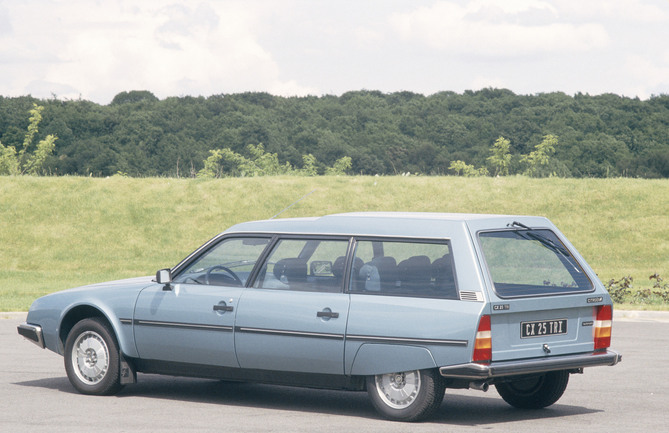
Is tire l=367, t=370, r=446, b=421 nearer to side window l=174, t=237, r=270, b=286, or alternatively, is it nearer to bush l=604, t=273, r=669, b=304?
side window l=174, t=237, r=270, b=286

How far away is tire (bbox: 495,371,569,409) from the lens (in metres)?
Result: 8.49

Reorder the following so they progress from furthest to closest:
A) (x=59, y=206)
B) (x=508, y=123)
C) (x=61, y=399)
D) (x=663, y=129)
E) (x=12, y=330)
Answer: (x=508, y=123) < (x=663, y=129) < (x=59, y=206) < (x=12, y=330) < (x=61, y=399)

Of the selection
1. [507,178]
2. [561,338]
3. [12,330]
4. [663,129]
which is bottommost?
[12,330]

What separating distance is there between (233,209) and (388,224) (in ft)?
89.0

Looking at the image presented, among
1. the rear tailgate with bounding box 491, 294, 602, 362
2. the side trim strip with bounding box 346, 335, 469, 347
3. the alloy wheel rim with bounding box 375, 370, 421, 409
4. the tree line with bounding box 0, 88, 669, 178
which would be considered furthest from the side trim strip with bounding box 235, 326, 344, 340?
the tree line with bounding box 0, 88, 669, 178

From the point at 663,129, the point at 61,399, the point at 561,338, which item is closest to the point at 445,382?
the point at 561,338

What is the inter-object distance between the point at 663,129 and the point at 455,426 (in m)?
61.9

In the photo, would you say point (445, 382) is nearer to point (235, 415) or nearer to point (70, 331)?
point (235, 415)

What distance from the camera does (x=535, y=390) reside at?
859 centimetres

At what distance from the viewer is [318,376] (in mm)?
8078

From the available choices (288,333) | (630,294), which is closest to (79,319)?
(288,333)

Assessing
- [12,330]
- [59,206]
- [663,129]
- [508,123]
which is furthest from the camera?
[508,123]

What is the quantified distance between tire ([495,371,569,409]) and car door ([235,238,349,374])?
5.40 ft

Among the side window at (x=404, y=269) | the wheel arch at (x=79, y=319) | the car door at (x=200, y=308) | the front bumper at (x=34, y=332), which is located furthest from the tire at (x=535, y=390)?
the front bumper at (x=34, y=332)
